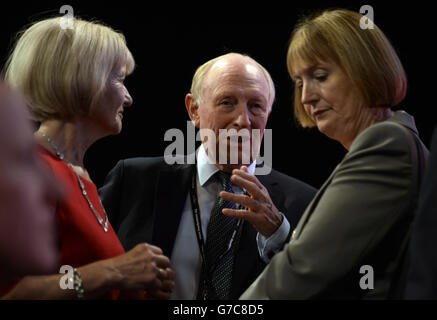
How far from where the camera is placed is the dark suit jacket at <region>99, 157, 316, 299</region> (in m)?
2.28

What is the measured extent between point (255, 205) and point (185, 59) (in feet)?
5.97

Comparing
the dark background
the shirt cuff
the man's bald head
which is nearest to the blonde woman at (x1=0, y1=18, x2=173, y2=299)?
the shirt cuff

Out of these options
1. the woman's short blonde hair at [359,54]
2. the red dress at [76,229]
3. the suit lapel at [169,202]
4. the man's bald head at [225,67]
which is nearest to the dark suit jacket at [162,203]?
the suit lapel at [169,202]

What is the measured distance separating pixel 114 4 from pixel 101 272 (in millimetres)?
2392

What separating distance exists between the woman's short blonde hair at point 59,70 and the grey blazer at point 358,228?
88 cm

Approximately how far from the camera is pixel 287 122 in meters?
3.74

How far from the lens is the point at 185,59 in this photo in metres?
3.65

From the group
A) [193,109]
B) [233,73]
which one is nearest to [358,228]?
[233,73]

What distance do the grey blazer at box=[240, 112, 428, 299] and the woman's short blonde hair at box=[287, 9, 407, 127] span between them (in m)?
0.26

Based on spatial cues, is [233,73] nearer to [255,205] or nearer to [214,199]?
[214,199]

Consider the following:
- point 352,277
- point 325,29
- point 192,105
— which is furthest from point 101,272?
point 192,105

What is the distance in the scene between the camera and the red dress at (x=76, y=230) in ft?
5.45
